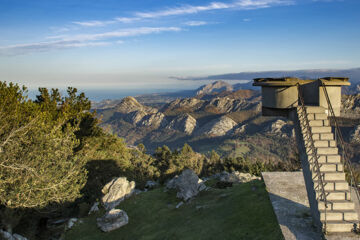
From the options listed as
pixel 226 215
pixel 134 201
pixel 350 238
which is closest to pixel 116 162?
pixel 134 201

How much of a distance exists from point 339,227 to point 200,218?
908 centimetres

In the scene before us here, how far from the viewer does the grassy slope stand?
1367 centimetres

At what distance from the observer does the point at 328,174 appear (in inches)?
470

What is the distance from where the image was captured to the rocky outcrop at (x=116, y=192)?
24917 millimetres

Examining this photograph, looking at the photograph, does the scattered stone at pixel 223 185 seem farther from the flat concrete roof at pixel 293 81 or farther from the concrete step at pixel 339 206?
the concrete step at pixel 339 206

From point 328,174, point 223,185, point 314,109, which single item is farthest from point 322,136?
point 223,185

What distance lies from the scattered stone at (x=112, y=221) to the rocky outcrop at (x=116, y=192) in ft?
11.1

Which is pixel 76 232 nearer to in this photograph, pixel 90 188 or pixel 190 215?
pixel 190 215

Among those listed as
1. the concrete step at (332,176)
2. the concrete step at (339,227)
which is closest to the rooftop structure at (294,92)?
the concrete step at (332,176)

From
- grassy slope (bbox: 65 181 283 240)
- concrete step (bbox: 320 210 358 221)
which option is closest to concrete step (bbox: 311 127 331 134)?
concrete step (bbox: 320 210 358 221)

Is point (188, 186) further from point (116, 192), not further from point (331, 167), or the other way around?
point (331, 167)

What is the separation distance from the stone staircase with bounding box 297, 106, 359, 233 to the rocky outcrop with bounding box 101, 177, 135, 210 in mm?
18976

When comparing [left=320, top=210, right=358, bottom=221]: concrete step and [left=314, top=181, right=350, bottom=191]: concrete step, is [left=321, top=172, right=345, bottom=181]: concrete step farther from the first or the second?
[left=320, top=210, right=358, bottom=221]: concrete step

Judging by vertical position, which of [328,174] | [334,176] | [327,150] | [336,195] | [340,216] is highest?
[327,150]
